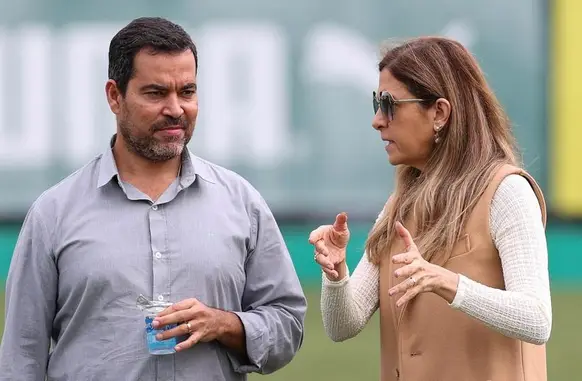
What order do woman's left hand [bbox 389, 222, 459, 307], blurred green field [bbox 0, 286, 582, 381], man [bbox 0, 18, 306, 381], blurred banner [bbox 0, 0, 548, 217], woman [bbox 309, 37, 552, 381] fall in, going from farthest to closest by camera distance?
blurred banner [bbox 0, 0, 548, 217], blurred green field [bbox 0, 286, 582, 381], man [bbox 0, 18, 306, 381], woman [bbox 309, 37, 552, 381], woman's left hand [bbox 389, 222, 459, 307]

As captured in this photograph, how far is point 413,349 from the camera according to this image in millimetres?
4289

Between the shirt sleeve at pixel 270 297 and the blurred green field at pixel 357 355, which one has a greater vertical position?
the shirt sleeve at pixel 270 297

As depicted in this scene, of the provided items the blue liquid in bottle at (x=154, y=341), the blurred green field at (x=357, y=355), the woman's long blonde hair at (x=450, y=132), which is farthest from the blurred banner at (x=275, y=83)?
the blue liquid in bottle at (x=154, y=341)

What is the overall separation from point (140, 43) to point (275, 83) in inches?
395

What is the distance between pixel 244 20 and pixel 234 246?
10.2 meters

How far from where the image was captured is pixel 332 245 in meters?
4.38

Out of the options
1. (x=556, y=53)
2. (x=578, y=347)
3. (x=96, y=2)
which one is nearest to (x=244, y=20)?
(x=96, y=2)

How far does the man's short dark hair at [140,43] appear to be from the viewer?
167 inches

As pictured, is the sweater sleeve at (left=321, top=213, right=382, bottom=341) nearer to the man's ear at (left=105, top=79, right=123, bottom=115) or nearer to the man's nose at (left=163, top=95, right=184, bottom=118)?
the man's nose at (left=163, top=95, right=184, bottom=118)

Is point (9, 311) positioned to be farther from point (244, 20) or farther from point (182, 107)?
point (244, 20)

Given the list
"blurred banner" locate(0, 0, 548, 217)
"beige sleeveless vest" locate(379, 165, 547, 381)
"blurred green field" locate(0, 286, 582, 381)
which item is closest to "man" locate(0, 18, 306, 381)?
"beige sleeveless vest" locate(379, 165, 547, 381)

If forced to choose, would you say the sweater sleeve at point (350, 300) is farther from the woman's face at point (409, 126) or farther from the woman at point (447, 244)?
the woman's face at point (409, 126)

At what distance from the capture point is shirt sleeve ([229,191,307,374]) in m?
4.29

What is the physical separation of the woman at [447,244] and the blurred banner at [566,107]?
10.0 meters
